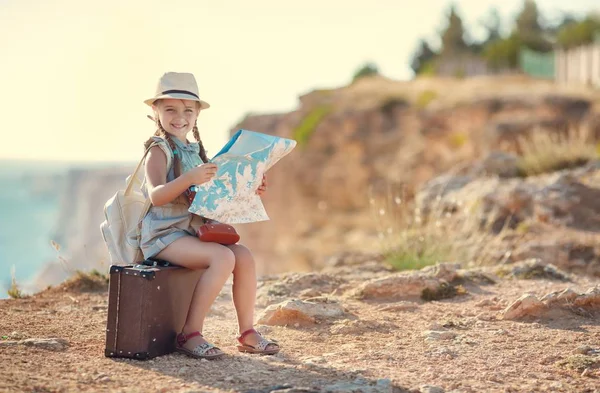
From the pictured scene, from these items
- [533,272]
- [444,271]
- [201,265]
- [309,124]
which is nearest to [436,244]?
[533,272]

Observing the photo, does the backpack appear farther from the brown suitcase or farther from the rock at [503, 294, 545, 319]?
the rock at [503, 294, 545, 319]

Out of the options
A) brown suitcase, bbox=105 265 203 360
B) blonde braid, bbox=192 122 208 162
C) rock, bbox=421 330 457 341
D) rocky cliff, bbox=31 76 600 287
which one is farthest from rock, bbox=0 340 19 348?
rocky cliff, bbox=31 76 600 287

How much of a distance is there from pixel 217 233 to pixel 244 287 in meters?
0.36

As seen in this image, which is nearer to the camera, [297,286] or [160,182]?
[160,182]

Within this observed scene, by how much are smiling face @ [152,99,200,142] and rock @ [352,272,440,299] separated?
2.24 metres

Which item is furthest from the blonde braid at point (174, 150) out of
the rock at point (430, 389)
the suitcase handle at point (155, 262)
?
the rock at point (430, 389)

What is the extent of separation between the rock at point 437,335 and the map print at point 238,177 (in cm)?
126

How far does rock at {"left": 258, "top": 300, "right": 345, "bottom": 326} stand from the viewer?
5.10 metres

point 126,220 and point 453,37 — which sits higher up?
point 453,37

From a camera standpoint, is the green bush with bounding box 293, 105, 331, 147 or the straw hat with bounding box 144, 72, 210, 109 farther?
the green bush with bounding box 293, 105, 331, 147

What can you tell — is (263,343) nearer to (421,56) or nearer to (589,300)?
(589,300)

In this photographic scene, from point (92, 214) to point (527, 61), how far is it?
187 feet

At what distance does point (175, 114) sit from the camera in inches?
173

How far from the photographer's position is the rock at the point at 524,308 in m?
5.18
